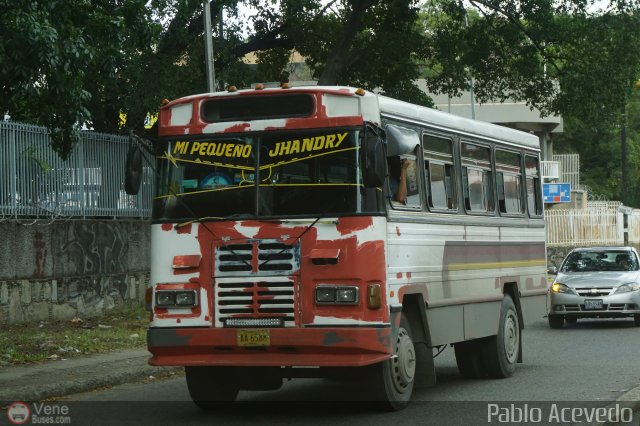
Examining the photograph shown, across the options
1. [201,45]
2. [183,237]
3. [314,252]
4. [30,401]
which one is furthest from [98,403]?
[201,45]

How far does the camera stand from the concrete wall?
19109 mm

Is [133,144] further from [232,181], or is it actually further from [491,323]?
[491,323]

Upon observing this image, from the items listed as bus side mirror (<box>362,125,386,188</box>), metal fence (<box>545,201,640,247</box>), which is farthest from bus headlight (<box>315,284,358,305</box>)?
metal fence (<box>545,201,640,247</box>)

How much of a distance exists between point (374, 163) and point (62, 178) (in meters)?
11.9

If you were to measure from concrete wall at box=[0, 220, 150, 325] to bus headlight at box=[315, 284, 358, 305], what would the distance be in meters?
9.49

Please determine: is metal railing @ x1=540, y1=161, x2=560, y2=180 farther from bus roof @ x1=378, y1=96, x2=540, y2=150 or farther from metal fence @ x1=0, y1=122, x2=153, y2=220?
bus roof @ x1=378, y1=96, x2=540, y2=150

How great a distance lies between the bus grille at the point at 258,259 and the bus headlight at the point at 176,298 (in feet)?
1.08

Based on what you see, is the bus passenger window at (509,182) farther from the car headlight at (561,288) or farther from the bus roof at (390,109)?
the car headlight at (561,288)

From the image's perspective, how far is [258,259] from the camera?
1059 cm

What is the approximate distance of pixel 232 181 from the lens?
35.5 feet

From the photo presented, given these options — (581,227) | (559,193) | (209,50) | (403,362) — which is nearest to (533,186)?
(403,362)

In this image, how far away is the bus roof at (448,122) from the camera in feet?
36.9

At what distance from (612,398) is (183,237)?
440 centimetres

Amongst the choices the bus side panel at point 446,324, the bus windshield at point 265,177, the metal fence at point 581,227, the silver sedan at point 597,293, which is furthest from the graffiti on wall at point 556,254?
the bus windshield at point 265,177
